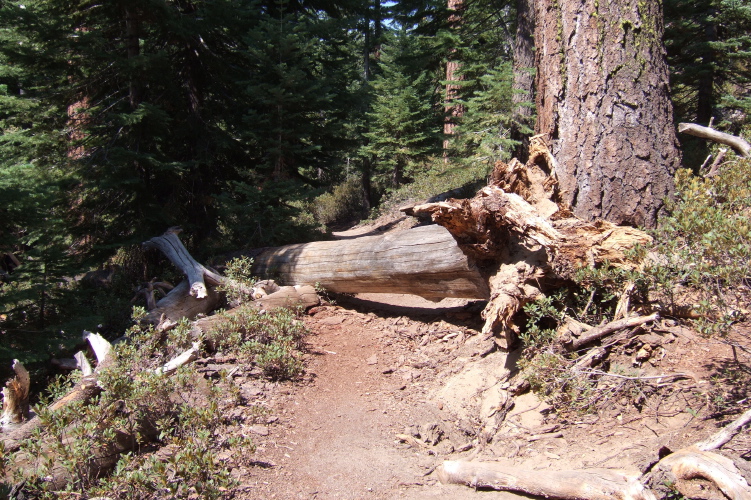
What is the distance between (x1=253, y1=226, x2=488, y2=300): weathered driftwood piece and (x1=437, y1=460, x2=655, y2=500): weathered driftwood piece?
2.34m

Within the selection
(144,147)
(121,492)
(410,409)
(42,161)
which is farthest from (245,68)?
(121,492)

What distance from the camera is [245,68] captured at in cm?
1005

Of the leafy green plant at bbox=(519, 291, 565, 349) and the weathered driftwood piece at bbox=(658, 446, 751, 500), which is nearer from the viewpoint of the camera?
the weathered driftwood piece at bbox=(658, 446, 751, 500)

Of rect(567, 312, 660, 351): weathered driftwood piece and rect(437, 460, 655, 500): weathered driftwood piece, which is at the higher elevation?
rect(567, 312, 660, 351): weathered driftwood piece

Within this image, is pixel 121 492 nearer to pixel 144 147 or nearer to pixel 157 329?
pixel 157 329

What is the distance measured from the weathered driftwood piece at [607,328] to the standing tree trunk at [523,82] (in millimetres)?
6779

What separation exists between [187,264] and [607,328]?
5685mm

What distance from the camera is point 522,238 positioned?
472cm

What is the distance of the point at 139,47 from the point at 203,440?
792 cm

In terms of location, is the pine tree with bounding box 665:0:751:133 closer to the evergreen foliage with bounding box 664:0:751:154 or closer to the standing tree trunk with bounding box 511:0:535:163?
the evergreen foliage with bounding box 664:0:751:154

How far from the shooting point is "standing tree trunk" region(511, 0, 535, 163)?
33.7 feet

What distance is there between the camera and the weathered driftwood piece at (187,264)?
21.9 feet

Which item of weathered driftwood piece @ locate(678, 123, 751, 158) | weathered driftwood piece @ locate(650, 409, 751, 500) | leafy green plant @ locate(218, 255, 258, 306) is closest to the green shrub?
leafy green plant @ locate(218, 255, 258, 306)

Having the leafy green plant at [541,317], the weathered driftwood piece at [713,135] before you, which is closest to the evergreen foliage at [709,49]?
the weathered driftwood piece at [713,135]
